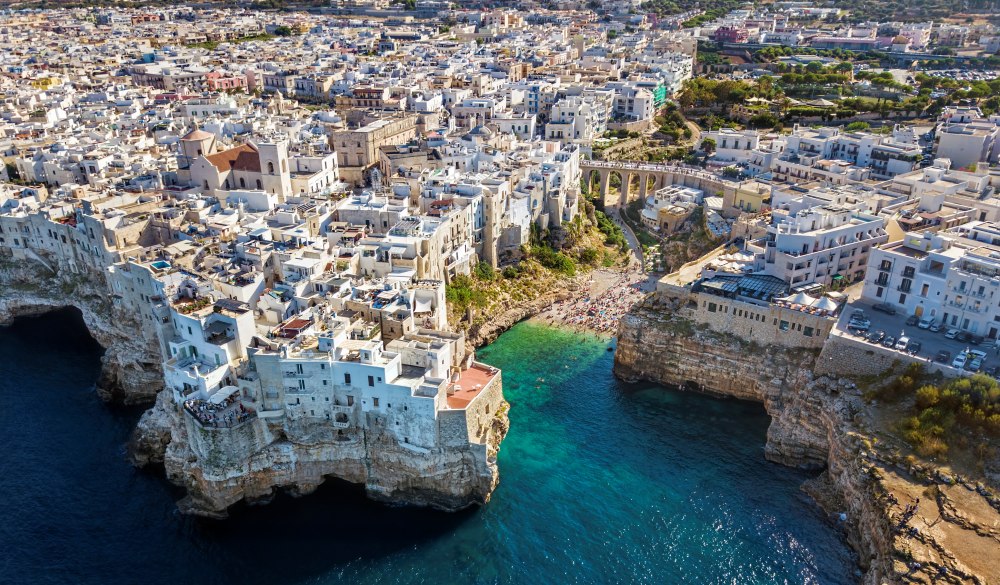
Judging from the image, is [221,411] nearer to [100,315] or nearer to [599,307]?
[100,315]

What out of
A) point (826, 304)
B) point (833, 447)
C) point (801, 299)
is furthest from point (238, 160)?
point (833, 447)

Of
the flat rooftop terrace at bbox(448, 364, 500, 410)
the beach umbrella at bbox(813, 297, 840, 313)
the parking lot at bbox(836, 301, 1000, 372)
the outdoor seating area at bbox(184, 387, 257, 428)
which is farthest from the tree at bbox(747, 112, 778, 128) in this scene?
the outdoor seating area at bbox(184, 387, 257, 428)

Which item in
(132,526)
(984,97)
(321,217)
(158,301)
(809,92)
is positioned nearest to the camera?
(132,526)

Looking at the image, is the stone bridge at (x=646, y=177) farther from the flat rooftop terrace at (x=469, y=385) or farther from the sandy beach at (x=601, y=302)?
the flat rooftop terrace at (x=469, y=385)

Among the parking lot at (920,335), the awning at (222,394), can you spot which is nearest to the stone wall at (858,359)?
the parking lot at (920,335)

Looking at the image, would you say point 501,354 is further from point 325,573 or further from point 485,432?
point 325,573

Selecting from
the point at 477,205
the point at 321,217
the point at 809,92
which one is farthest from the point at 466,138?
the point at 809,92
